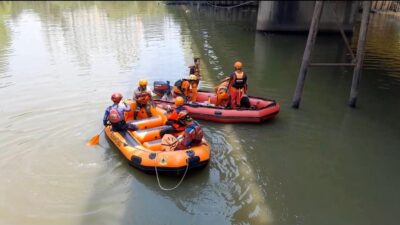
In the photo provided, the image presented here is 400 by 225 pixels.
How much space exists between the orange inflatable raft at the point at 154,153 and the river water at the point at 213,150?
0.30m

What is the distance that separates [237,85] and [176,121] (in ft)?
8.71

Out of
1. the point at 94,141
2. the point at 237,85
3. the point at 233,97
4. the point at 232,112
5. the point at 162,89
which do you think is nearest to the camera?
the point at 94,141

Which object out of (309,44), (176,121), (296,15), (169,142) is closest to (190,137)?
(169,142)

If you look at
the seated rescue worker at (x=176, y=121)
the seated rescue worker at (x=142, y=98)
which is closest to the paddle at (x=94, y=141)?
the seated rescue worker at (x=142, y=98)

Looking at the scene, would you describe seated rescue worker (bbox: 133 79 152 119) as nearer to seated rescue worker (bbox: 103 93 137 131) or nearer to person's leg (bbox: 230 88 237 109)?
seated rescue worker (bbox: 103 93 137 131)

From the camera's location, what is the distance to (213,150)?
8508mm

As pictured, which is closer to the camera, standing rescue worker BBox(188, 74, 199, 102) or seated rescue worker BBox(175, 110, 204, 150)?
seated rescue worker BBox(175, 110, 204, 150)

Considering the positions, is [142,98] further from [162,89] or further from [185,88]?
[162,89]

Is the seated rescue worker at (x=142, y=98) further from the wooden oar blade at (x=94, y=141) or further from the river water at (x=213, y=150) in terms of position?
the river water at (x=213, y=150)

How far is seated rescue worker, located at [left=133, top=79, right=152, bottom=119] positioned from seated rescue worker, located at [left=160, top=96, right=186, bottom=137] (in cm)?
132

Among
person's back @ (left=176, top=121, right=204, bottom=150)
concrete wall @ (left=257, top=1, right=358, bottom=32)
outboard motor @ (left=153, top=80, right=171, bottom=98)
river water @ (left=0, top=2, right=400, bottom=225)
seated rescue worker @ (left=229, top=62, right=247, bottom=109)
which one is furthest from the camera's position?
concrete wall @ (left=257, top=1, right=358, bottom=32)

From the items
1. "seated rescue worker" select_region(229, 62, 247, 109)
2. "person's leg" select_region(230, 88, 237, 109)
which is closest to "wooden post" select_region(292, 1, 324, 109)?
"seated rescue worker" select_region(229, 62, 247, 109)

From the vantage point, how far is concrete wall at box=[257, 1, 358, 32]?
23566mm

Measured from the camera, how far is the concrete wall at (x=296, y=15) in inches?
928
